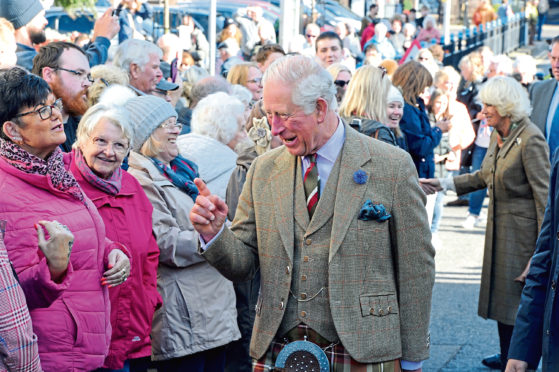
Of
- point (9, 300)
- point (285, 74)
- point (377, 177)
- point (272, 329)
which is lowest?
point (272, 329)

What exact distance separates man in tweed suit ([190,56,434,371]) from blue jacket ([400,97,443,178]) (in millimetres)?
4901

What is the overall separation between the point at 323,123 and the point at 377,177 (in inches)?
11.9

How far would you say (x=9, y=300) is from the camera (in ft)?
9.80

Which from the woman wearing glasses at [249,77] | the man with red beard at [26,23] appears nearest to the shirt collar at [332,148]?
the man with red beard at [26,23]

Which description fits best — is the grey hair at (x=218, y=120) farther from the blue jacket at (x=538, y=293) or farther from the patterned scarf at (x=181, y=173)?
the blue jacket at (x=538, y=293)

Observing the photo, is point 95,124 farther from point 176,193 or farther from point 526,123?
point 526,123

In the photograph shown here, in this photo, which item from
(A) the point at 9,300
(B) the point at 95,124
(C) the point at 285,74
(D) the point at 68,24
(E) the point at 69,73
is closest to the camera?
(A) the point at 9,300

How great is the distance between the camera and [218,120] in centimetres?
603

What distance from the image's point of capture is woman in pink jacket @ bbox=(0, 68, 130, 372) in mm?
3443

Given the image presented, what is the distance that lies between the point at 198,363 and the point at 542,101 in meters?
4.72

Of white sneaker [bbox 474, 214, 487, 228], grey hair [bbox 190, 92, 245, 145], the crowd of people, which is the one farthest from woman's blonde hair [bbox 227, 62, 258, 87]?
white sneaker [bbox 474, 214, 487, 228]

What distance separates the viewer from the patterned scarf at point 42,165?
365 cm

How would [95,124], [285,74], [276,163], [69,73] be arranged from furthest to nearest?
[69,73] → [95,124] → [276,163] → [285,74]

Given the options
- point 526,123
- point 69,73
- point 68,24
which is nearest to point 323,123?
point 69,73
